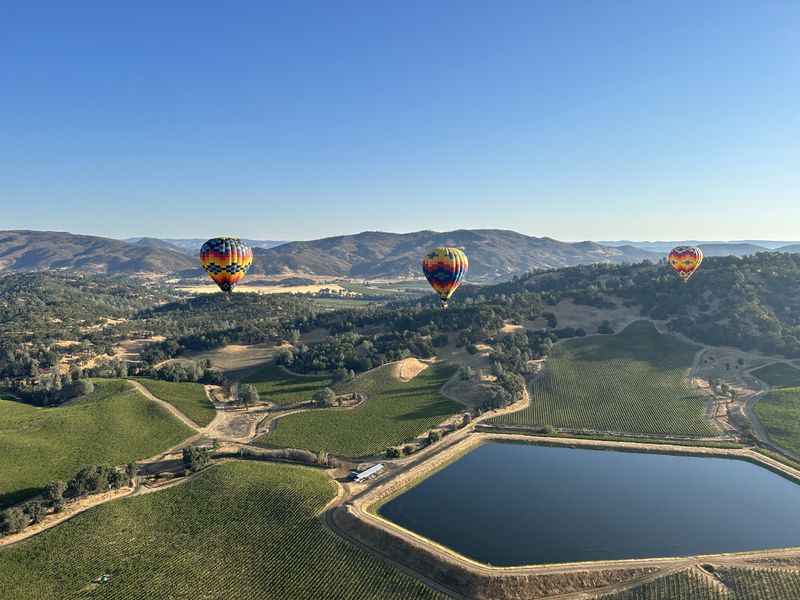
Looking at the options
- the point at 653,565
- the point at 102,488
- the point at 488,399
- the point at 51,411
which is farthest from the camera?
the point at 488,399

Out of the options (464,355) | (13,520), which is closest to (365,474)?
(13,520)

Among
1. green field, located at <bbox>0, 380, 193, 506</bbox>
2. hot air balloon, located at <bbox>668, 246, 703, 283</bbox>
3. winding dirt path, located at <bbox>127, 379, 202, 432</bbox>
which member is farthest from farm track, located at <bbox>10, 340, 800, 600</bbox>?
hot air balloon, located at <bbox>668, 246, 703, 283</bbox>

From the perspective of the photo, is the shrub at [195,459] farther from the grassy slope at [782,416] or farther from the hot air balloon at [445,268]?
the grassy slope at [782,416]

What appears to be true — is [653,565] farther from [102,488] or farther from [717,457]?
[102,488]

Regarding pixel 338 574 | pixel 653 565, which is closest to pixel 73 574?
pixel 338 574

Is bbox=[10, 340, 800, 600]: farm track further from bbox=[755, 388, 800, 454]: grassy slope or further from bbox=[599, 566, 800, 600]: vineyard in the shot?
bbox=[755, 388, 800, 454]: grassy slope
